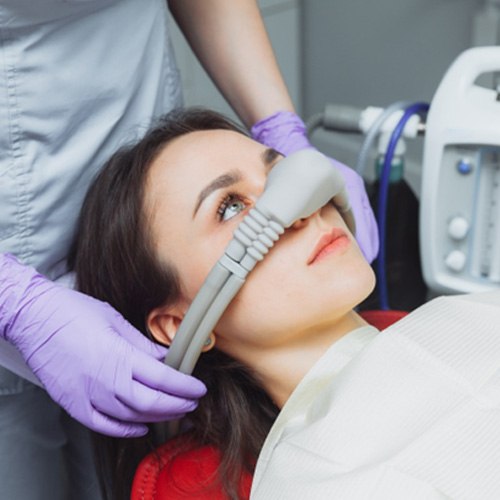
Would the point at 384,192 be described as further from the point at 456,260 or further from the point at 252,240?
the point at 252,240

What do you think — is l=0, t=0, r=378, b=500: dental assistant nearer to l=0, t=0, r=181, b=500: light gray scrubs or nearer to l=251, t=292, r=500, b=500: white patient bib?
l=0, t=0, r=181, b=500: light gray scrubs

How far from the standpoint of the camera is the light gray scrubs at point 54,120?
46.7 inches

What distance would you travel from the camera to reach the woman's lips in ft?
3.93

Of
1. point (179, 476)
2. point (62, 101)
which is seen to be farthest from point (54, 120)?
point (179, 476)

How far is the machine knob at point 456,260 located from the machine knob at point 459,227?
0.13 ft

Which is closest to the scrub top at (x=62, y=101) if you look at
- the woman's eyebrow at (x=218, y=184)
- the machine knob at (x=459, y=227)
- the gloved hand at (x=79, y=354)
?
the gloved hand at (x=79, y=354)

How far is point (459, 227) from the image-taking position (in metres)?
1.64

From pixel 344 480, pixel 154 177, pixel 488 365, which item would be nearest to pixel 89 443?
pixel 154 177

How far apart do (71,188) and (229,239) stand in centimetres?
30

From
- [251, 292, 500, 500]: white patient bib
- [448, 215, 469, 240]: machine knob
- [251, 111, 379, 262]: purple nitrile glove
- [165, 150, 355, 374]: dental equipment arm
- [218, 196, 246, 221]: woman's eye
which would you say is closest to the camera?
[251, 292, 500, 500]: white patient bib

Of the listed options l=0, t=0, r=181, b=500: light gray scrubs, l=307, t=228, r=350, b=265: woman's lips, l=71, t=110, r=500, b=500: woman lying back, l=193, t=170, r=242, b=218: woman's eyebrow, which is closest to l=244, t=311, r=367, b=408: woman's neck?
l=71, t=110, r=500, b=500: woman lying back

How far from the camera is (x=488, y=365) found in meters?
1.12

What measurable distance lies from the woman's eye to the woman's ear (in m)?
0.17

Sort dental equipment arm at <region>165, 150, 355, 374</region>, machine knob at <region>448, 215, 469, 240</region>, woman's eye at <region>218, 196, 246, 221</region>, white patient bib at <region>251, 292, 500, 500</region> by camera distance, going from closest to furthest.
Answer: white patient bib at <region>251, 292, 500, 500</region> → dental equipment arm at <region>165, 150, 355, 374</region> → woman's eye at <region>218, 196, 246, 221</region> → machine knob at <region>448, 215, 469, 240</region>
